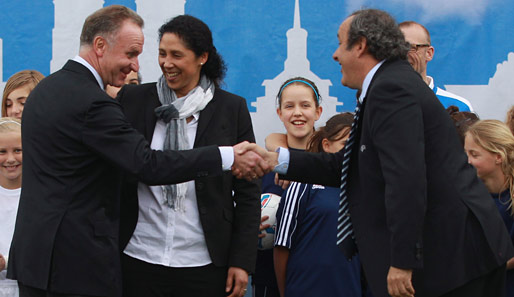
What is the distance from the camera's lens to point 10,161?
133 inches

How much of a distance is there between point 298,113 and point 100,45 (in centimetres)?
147

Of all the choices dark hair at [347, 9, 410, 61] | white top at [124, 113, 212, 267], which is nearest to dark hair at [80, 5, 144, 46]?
white top at [124, 113, 212, 267]

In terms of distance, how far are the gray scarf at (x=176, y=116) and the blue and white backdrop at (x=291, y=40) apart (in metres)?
1.24

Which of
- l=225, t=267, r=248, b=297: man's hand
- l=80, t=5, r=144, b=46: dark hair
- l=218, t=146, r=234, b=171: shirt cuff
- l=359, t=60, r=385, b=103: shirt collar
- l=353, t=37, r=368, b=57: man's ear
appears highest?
l=80, t=5, r=144, b=46: dark hair

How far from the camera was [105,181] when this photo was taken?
2672 mm

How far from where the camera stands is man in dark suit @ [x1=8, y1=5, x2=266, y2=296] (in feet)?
8.24

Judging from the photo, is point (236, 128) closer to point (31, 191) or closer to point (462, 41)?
point (31, 191)

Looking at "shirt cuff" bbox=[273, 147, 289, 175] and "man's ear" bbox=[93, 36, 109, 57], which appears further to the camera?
"shirt cuff" bbox=[273, 147, 289, 175]

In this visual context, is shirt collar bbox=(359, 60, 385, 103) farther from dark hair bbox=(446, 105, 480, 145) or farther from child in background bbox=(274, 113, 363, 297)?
dark hair bbox=(446, 105, 480, 145)

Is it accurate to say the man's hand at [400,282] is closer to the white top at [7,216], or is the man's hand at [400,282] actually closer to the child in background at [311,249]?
the child in background at [311,249]

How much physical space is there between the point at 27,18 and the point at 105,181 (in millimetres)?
2109

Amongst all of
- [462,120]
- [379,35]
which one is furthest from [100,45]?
[462,120]

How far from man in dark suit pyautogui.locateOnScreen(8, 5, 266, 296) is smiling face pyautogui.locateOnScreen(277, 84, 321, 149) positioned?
1248 mm

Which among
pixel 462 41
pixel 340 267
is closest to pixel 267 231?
pixel 340 267
